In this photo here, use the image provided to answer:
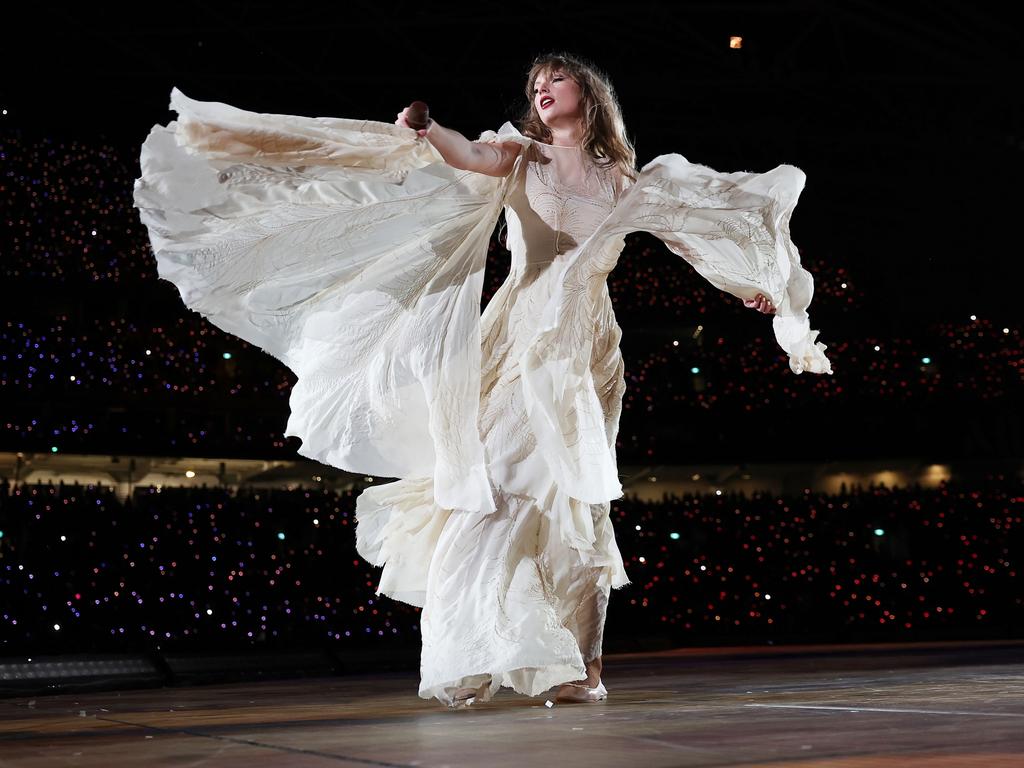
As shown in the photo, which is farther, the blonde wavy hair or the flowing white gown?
the blonde wavy hair

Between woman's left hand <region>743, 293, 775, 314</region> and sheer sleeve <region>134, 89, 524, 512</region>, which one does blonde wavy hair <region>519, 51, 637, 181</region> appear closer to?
sheer sleeve <region>134, 89, 524, 512</region>

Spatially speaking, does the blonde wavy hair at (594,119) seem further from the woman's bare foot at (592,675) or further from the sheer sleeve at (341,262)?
the woman's bare foot at (592,675)

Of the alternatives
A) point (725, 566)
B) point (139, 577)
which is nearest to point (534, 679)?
point (139, 577)

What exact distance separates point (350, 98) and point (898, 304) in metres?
7.61

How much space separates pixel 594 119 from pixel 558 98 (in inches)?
5.2

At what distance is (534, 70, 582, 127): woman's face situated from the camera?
341cm

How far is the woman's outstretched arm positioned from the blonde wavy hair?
21 cm

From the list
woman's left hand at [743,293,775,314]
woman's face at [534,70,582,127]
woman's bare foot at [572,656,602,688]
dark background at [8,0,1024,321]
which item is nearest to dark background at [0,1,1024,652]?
dark background at [8,0,1024,321]

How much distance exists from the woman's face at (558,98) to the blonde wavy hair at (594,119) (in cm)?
1

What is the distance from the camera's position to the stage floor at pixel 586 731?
60.2 inches

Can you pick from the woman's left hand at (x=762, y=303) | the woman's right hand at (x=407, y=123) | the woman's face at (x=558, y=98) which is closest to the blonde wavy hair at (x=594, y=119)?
the woman's face at (x=558, y=98)

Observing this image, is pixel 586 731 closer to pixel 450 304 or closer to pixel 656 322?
pixel 450 304

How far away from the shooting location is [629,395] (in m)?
13.2

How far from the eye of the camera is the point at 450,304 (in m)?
3.25
